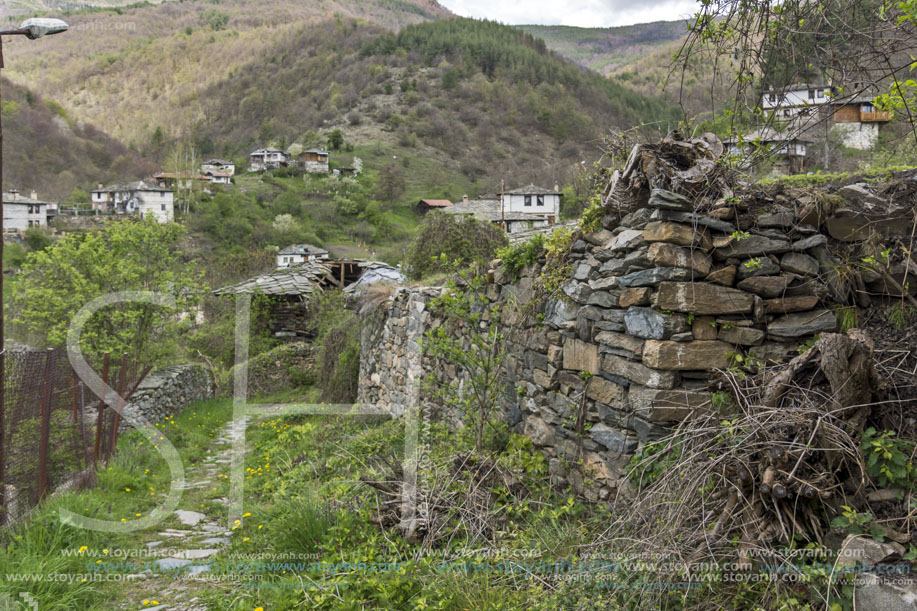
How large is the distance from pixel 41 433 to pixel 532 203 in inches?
1307

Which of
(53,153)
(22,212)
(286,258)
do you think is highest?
(53,153)

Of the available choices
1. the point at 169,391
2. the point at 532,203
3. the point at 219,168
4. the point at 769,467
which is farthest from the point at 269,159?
the point at 769,467

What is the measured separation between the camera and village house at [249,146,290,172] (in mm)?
64188

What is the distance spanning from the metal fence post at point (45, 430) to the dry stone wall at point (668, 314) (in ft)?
15.1

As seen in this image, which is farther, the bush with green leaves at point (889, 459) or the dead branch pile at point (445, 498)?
the dead branch pile at point (445, 498)

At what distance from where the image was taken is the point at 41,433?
4984 mm

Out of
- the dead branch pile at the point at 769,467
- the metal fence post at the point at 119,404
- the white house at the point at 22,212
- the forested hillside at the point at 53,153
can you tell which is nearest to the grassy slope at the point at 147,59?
the forested hillside at the point at 53,153

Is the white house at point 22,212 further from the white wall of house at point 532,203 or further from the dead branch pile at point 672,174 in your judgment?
the dead branch pile at point 672,174

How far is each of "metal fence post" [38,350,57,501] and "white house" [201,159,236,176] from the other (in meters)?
63.7

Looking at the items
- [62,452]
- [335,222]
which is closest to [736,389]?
[62,452]

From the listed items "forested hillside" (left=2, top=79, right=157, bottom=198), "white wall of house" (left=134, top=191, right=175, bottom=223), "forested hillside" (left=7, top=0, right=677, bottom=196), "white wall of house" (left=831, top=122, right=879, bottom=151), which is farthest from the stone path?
"forested hillside" (left=2, top=79, right=157, bottom=198)

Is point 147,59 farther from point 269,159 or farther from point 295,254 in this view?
point 295,254

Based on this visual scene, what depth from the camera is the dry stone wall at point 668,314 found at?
10.3 ft

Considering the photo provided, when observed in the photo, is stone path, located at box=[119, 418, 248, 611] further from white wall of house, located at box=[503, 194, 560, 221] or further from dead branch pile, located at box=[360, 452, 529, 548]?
white wall of house, located at box=[503, 194, 560, 221]
